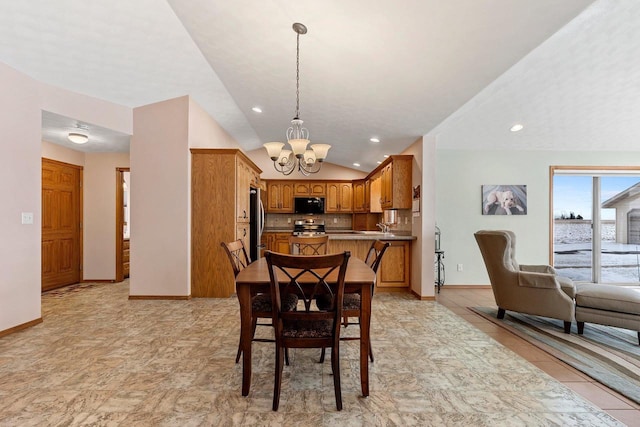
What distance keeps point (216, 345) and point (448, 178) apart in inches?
169

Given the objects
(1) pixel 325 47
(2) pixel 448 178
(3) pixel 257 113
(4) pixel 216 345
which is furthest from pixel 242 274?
(2) pixel 448 178

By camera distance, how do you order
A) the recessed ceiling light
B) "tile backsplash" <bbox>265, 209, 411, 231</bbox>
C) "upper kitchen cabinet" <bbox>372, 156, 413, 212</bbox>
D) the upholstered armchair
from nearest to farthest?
1. the upholstered armchair
2. the recessed ceiling light
3. "upper kitchen cabinet" <bbox>372, 156, 413, 212</bbox>
4. "tile backsplash" <bbox>265, 209, 411, 231</bbox>

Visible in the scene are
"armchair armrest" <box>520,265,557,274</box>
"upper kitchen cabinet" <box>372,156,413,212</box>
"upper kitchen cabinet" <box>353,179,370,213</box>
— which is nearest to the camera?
"armchair armrest" <box>520,265,557,274</box>

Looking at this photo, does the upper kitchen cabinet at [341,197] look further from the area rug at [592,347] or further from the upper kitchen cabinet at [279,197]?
the area rug at [592,347]

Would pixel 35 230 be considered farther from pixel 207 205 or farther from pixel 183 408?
pixel 183 408

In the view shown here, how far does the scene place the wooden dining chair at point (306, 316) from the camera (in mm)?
1752

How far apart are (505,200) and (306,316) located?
4.62m

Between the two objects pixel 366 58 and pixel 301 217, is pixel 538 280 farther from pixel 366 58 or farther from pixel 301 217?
pixel 301 217

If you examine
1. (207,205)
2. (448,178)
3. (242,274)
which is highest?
(448,178)

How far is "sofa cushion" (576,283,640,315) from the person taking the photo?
286 centimetres

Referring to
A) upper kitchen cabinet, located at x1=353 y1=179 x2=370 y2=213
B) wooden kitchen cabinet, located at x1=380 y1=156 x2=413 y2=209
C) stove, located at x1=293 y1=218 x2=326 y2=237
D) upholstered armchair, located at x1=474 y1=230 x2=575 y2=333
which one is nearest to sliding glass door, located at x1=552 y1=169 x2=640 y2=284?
upholstered armchair, located at x1=474 y1=230 x2=575 y2=333

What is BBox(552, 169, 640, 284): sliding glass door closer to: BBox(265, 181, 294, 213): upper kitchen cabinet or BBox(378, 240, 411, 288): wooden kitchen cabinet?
BBox(378, 240, 411, 288): wooden kitchen cabinet

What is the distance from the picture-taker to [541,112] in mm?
4125

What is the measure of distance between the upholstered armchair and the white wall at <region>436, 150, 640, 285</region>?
1436 mm
